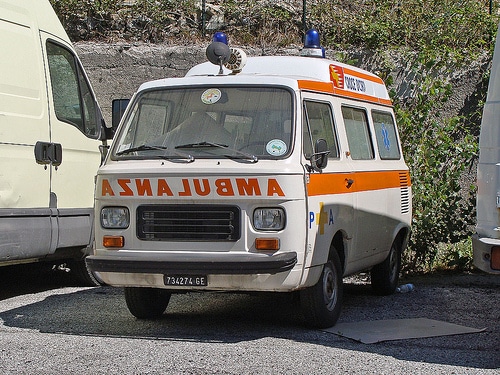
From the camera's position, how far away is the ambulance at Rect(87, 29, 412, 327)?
680cm

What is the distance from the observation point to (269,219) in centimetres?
681

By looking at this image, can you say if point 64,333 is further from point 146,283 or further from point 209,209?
point 209,209

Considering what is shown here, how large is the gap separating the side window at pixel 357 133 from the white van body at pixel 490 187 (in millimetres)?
2003

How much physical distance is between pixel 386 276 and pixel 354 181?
68.6 inches

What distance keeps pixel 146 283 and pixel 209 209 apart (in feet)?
2.47

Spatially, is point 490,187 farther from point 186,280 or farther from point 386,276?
point 386,276

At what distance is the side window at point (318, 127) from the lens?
732cm

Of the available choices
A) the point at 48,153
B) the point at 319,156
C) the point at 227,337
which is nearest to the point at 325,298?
the point at 227,337

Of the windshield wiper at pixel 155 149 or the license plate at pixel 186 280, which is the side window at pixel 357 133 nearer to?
the windshield wiper at pixel 155 149

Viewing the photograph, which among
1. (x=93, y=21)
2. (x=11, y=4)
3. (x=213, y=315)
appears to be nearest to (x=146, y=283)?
(x=213, y=315)

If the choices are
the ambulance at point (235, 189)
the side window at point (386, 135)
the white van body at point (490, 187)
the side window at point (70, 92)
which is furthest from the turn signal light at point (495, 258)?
the side window at point (70, 92)

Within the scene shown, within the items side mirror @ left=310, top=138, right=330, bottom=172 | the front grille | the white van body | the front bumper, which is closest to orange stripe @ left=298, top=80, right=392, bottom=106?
side mirror @ left=310, top=138, right=330, bottom=172

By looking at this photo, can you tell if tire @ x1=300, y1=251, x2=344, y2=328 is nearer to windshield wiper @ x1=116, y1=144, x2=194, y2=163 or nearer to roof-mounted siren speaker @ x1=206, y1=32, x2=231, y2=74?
windshield wiper @ x1=116, y1=144, x2=194, y2=163

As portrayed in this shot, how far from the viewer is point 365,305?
882 centimetres
